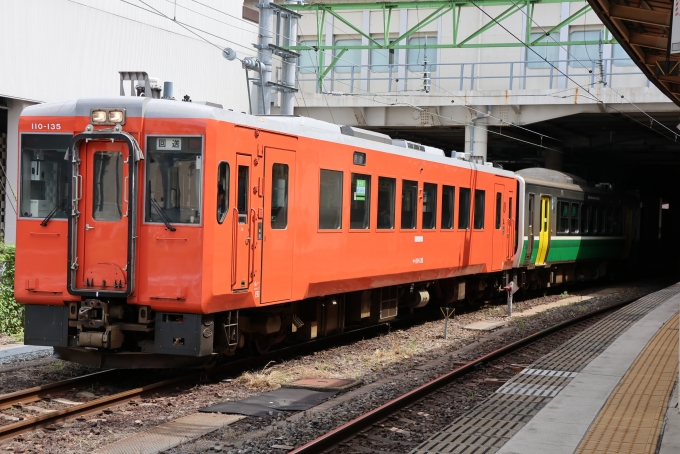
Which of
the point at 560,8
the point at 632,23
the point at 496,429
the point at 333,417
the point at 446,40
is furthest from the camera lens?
the point at 446,40

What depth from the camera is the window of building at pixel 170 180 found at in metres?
9.67

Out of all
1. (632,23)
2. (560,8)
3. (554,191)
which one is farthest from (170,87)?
(560,8)

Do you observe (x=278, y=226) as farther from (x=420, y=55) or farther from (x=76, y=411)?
(x=420, y=55)

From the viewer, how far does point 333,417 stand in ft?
28.3

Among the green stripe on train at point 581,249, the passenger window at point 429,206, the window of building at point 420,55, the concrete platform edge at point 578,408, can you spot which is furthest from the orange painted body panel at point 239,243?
the window of building at point 420,55

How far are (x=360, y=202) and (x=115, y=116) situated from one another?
4.51 meters

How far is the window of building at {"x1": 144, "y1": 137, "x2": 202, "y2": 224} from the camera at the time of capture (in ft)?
31.7

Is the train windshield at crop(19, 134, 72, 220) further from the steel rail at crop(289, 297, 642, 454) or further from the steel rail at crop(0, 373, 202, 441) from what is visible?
the steel rail at crop(289, 297, 642, 454)

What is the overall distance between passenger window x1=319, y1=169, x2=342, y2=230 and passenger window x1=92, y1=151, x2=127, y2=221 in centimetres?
316

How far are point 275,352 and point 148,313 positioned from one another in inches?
106

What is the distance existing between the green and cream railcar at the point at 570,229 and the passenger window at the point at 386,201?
8.17 meters

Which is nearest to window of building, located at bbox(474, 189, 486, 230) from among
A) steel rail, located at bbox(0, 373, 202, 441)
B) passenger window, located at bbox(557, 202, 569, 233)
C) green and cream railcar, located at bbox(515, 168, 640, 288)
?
green and cream railcar, located at bbox(515, 168, 640, 288)

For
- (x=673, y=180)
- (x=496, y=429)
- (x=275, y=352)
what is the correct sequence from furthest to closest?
1. (x=673, y=180)
2. (x=275, y=352)
3. (x=496, y=429)

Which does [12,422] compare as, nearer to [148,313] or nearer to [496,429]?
A: [148,313]
